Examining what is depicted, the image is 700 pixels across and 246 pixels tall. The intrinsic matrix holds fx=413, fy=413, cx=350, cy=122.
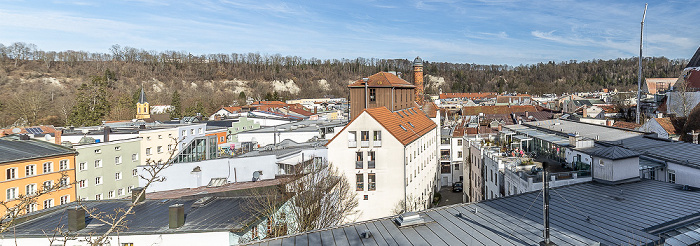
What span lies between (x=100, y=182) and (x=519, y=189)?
1210 inches

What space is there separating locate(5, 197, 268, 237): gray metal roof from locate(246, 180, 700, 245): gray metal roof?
4165mm

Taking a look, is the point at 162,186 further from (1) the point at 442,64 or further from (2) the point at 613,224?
(1) the point at 442,64

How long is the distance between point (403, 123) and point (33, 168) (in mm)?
25281

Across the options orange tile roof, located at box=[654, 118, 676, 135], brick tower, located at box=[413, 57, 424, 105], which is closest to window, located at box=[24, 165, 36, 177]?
brick tower, located at box=[413, 57, 424, 105]

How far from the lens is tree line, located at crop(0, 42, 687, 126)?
3383 inches

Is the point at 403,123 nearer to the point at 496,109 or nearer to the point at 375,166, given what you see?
the point at 375,166

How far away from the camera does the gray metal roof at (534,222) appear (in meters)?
9.45

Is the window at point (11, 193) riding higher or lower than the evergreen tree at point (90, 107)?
lower


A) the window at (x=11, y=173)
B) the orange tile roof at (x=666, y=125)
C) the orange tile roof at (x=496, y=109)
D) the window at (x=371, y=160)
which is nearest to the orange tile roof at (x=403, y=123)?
the window at (x=371, y=160)

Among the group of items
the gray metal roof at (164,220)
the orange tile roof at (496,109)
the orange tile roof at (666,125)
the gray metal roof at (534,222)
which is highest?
the orange tile roof at (496,109)

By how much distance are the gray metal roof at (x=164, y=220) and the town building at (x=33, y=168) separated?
1244 centimetres

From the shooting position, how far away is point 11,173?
25891 mm

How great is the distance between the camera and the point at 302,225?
1816 cm

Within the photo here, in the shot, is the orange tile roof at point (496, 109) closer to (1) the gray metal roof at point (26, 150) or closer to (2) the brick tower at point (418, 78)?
(2) the brick tower at point (418, 78)
